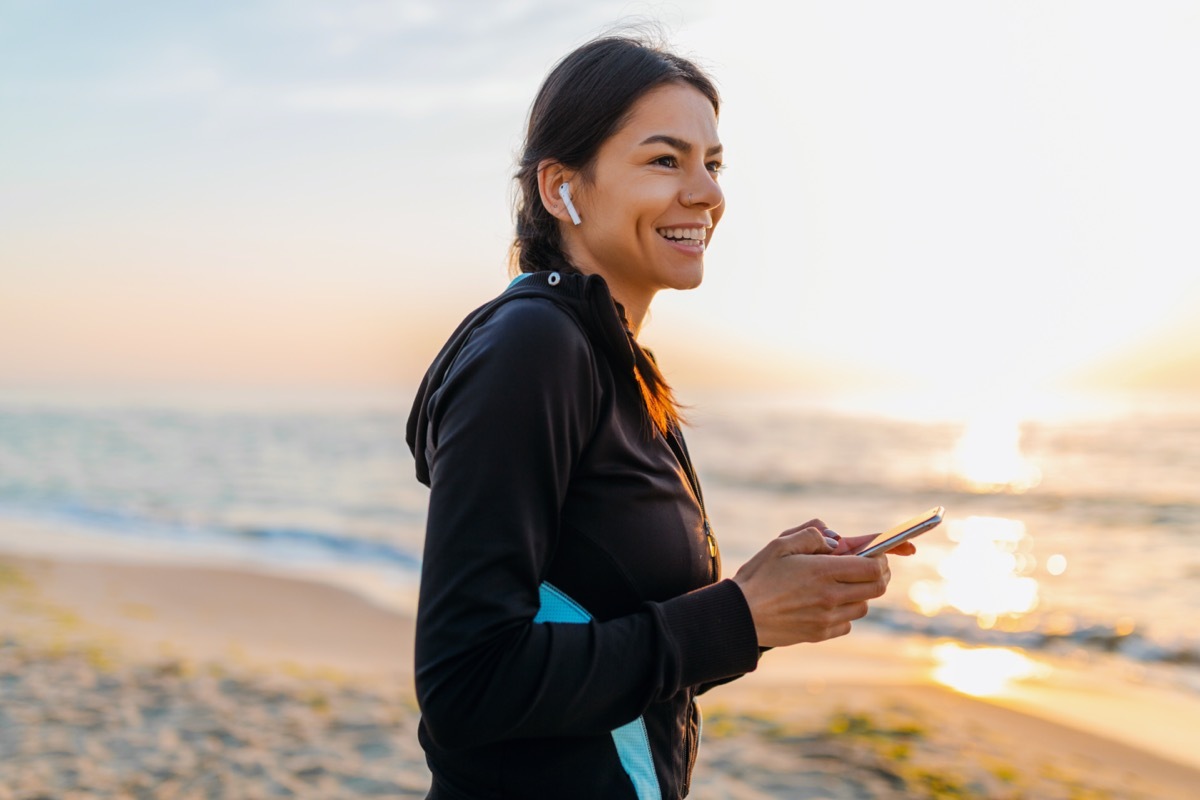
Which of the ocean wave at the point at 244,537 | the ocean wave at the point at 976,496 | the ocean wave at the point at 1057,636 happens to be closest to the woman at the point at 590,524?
the ocean wave at the point at 1057,636

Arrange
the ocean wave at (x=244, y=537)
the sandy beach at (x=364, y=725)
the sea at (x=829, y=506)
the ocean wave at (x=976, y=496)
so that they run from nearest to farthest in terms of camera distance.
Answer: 1. the sandy beach at (x=364, y=725)
2. the sea at (x=829, y=506)
3. the ocean wave at (x=244, y=537)
4. the ocean wave at (x=976, y=496)

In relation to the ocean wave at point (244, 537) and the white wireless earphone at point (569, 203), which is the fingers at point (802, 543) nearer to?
Answer: the white wireless earphone at point (569, 203)

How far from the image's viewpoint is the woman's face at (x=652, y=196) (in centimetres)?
177

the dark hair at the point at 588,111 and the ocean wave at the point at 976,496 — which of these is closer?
the dark hair at the point at 588,111

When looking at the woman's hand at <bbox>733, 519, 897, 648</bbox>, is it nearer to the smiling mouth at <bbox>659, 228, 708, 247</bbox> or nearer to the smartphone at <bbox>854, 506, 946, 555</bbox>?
the smartphone at <bbox>854, 506, 946, 555</bbox>

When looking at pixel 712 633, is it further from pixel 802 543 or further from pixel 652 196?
pixel 652 196

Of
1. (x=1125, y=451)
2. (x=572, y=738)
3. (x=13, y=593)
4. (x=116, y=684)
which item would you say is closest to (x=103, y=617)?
(x=13, y=593)

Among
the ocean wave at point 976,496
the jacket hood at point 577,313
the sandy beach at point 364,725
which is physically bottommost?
the sandy beach at point 364,725

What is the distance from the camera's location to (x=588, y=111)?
1.80m

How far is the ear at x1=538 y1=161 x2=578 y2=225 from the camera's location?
1.83 m

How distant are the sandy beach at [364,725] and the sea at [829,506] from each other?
1701mm

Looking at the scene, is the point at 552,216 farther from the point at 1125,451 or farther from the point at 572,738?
the point at 1125,451

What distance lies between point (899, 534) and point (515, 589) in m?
0.72

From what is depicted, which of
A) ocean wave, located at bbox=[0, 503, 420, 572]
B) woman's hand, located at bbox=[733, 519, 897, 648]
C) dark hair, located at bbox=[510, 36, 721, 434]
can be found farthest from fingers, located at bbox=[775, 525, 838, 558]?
ocean wave, located at bbox=[0, 503, 420, 572]
